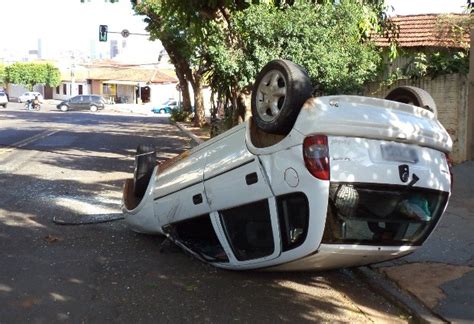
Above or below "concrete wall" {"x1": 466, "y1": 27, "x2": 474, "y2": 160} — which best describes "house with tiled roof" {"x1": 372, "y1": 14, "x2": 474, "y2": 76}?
above

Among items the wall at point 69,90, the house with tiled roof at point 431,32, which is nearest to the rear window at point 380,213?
the house with tiled roof at point 431,32

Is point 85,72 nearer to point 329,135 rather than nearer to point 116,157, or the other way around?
point 116,157

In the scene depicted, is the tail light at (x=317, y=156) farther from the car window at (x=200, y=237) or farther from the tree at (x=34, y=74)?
the tree at (x=34, y=74)

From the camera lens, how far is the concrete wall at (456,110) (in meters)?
11.3

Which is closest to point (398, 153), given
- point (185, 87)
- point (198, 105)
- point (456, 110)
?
point (456, 110)

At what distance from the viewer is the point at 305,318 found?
4.68 meters

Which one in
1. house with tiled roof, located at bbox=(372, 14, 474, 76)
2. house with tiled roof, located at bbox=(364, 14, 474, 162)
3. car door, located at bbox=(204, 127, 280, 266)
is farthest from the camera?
house with tiled roof, located at bbox=(372, 14, 474, 76)

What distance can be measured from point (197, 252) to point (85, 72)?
302ft

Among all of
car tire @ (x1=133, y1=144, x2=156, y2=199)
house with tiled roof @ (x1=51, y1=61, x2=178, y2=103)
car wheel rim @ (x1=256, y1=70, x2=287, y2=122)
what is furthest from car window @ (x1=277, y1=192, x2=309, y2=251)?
house with tiled roof @ (x1=51, y1=61, x2=178, y2=103)

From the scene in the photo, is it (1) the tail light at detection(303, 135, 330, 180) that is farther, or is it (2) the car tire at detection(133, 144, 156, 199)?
(2) the car tire at detection(133, 144, 156, 199)

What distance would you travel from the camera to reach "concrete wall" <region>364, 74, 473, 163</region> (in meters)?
11.3

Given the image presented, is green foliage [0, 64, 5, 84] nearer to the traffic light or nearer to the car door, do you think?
the traffic light

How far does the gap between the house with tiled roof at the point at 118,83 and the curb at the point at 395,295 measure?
69.3 m

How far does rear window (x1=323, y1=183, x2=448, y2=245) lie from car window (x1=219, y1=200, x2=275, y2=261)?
592 millimetres
